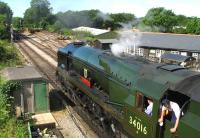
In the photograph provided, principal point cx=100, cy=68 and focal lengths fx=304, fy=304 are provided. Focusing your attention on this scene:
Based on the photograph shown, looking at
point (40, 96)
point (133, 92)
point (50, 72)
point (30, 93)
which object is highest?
point (133, 92)

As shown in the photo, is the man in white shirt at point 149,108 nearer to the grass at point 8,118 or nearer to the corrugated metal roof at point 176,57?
the grass at point 8,118

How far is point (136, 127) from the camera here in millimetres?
10953

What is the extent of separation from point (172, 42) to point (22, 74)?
29.7 m

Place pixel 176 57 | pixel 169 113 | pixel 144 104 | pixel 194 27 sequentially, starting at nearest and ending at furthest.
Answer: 1. pixel 169 113
2. pixel 144 104
3. pixel 176 57
4. pixel 194 27

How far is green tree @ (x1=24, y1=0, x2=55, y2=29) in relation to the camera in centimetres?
11253

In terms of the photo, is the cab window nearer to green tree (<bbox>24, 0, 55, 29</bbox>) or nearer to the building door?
the building door

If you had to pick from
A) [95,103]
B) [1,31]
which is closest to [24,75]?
[95,103]

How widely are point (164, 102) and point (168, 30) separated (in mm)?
81397

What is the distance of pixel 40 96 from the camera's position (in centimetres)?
1866

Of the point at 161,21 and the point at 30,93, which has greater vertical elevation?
the point at 161,21

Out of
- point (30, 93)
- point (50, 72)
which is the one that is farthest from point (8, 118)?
point (50, 72)

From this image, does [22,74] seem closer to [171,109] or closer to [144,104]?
[144,104]

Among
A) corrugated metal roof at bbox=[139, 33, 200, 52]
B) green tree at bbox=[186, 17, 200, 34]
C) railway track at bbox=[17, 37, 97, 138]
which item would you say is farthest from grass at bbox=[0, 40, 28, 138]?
green tree at bbox=[186, 17, 200, 34]

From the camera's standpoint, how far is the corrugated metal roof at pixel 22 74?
1827 centimetres
